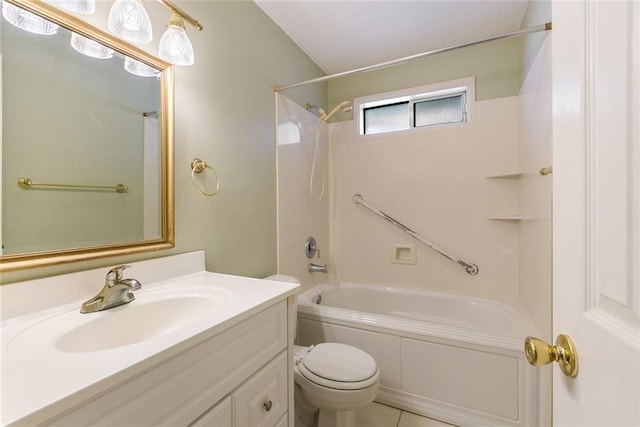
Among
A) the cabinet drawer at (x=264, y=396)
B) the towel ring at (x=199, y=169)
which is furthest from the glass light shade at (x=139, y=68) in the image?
the cabinet drawer at (x=264, y=396)

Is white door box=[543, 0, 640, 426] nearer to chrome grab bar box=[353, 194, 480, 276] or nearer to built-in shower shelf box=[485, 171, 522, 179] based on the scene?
built-in shower shelf box=[485, 171, 522, 179]

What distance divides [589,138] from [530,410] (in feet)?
5.28

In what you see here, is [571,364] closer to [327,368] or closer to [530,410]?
[327,368]

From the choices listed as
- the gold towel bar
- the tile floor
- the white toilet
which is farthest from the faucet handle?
the tile floor

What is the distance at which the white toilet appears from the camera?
1248 millimetres

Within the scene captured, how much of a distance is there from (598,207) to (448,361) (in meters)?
1.47

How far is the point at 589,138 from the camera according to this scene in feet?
1.36

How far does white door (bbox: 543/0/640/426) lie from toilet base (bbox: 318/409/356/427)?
109 centimetres

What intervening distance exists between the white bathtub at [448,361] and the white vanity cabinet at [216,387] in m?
0.82

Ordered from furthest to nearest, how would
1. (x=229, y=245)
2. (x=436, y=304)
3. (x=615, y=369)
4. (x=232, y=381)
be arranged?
(x=436, y=304) → (x=229, y=245) → (x=232, y=381) → (x=615, y=369)

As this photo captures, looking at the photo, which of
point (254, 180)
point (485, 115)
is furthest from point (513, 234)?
point (254, 180)

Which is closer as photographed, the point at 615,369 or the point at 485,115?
the point at 615,369

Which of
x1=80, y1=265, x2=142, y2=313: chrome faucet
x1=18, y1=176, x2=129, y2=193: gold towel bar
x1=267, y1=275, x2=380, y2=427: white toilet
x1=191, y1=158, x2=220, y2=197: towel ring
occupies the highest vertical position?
x1=191, y1=158, x2=220, y2=197: towel ring

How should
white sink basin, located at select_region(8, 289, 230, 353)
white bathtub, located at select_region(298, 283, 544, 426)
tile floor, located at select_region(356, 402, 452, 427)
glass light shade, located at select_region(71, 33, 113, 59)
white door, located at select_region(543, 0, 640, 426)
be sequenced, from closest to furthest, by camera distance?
white door, located at select_region(543, 0, 640, 426) → white sink basin, located at select_region(8, 289, 230, 353) → glass light shade, located at select_region(71, 33, 113, 59) → white bathtub, located at select_region(298, 283, 544, 426) → tile floor, located at select_region(356, 402, 452, 427)
